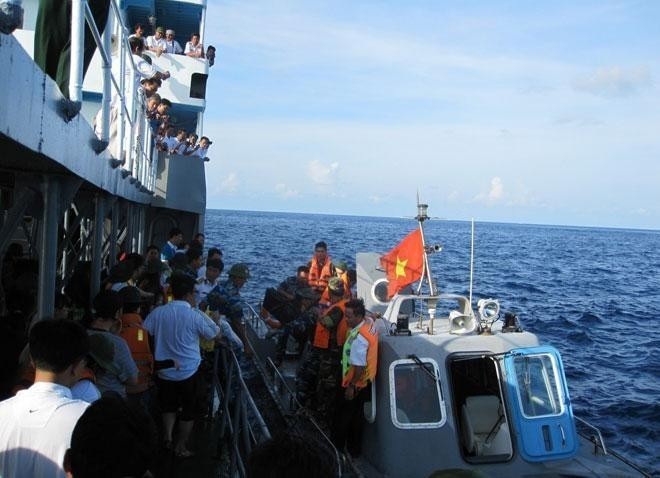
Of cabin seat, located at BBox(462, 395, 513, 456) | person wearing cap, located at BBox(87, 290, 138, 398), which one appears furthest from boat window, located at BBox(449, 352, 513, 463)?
person wearing cap, located at BBox(87, 290, 138, 398)

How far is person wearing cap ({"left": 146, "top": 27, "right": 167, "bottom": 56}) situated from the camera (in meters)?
16.8

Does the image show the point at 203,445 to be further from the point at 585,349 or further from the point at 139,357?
the point at 585,349

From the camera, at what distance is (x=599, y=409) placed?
14.4 m

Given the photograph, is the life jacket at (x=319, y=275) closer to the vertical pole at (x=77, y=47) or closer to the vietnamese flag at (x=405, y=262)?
the vietnamese flag at (x=405, y=262)

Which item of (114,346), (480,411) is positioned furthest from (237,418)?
(480,411)

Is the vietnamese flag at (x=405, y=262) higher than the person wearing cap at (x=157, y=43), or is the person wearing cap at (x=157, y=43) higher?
the person wearing cap at (x=157, y=43)

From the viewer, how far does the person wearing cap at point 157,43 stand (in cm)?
1681

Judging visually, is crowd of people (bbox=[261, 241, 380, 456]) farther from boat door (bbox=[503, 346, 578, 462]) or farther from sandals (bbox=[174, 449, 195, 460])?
sandals (bbox=[174, 449, 195, 460])

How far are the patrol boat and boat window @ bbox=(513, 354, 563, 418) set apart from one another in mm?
11

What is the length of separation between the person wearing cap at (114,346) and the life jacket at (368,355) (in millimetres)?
3121

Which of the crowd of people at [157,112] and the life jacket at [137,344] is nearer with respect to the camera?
the life jacket at [137,344]

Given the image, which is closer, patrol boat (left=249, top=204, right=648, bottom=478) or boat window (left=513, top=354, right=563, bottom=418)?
patrol boat (left=249, top=204, right=648, bottom=478)

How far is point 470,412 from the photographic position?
771cm

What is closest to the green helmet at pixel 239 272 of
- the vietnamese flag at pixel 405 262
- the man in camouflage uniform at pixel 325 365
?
the man in camouflage uniform at pixel 325 365
